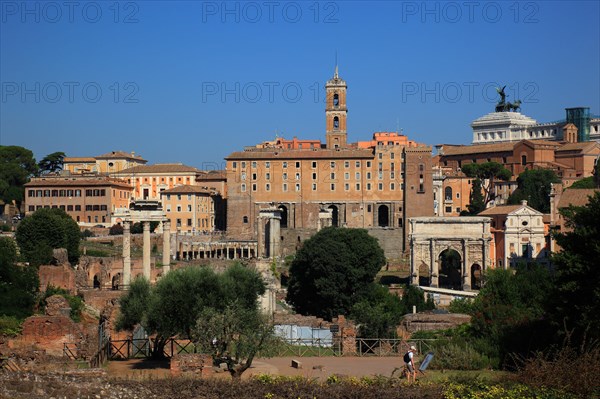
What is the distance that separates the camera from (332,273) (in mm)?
48719

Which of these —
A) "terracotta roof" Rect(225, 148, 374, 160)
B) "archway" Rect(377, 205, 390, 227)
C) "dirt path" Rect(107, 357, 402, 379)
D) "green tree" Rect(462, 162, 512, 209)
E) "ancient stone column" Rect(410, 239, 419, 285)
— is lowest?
"dirt path" Rect(107, 357, 402, 379)

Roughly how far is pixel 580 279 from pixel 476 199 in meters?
62.0

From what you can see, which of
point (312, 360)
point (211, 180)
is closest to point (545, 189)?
point (211, 180)

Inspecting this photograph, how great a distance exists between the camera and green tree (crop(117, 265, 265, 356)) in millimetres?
25922

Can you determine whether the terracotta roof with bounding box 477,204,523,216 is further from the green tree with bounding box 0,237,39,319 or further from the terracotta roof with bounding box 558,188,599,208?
the green tree with bounding box 0,237,39,319

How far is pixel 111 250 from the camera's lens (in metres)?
66.4

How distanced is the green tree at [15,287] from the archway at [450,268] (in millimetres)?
31923

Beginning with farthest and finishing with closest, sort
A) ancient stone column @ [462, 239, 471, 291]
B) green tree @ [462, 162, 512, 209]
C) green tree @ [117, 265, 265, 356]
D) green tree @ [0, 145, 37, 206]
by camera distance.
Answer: green tree @ [462, 162, 512, 209] < green tree @ [0, 145, 37, 206] < ancient stone column @ [462, 239, 471, 291] < green tree @ [117, 265, 265, 356]

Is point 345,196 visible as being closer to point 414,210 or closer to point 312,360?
point 414,210

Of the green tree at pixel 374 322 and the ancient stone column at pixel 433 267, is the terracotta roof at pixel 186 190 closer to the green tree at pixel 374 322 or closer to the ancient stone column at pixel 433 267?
the ancient stone column at pixel 433 267

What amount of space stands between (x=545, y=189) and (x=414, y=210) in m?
10.7

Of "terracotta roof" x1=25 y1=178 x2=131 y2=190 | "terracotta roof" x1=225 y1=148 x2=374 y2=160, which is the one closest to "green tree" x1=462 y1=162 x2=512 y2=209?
"terracotta roof" x1=225 y1=148 x2=374 y2=160

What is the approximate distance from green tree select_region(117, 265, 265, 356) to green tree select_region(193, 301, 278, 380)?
1.32 metres

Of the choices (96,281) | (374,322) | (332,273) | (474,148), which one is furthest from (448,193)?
(374,322)
